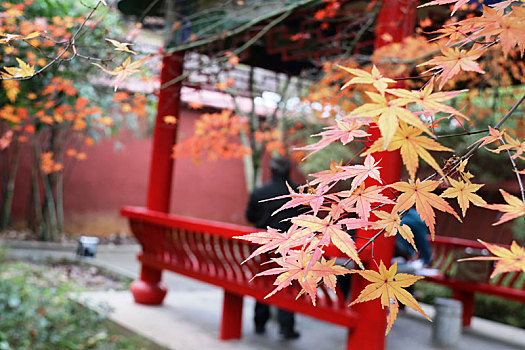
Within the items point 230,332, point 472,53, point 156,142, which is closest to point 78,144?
point 156,142

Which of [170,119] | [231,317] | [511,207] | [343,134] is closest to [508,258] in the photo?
[511,207]

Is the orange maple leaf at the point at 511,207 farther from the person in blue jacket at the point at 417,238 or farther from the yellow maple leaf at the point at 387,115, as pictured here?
the person in blue jacket at the point at 417,238

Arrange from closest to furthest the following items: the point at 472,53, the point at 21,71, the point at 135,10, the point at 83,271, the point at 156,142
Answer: the point at 472,53
the point at 21,71
the point at 135,10
the point at 156,142
the point at 83,271

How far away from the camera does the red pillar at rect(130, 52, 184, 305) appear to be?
19.6 feet

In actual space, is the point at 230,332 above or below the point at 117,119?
below

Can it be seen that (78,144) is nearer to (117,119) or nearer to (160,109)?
(117,119)

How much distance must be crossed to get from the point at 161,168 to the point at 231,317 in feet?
6.31

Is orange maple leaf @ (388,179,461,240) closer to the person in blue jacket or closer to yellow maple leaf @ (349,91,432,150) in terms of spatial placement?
yellow maple leaf @ (349,91,432,150)

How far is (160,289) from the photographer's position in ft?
19.8

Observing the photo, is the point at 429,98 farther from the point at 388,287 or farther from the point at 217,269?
the point at 217,269

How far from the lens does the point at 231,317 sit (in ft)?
16.5

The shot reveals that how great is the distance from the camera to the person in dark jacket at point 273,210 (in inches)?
190

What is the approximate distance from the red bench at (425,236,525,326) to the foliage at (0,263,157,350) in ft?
11.3

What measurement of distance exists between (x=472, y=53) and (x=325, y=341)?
4352mm
